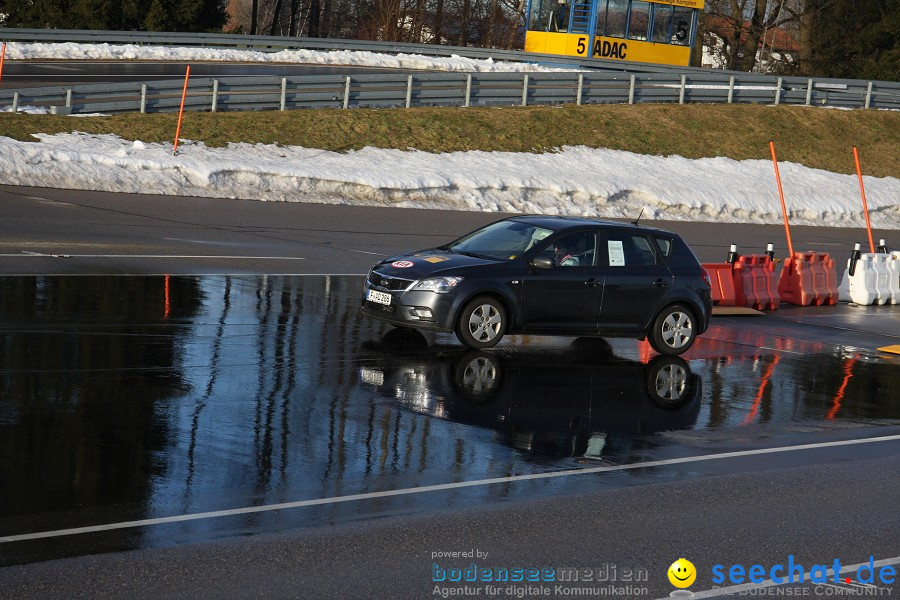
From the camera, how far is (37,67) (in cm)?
3734

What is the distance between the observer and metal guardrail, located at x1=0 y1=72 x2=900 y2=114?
2972 centimetres

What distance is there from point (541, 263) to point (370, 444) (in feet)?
15.5

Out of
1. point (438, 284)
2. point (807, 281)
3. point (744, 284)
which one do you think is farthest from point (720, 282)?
point (438, 284)

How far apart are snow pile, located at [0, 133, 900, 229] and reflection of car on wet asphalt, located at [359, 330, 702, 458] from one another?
13.5m

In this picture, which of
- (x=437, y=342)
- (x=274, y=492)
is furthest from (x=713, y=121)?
(x=274, y=492)

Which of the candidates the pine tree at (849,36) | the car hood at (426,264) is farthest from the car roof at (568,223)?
the pine tree at (849,36)

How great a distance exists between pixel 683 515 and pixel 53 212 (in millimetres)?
15934

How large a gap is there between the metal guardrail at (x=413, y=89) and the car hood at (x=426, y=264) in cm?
1814

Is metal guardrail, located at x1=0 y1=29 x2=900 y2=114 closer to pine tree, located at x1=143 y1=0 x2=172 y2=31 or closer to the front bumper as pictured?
pine tree, located at x1=143 y1=0 x2=172 y2=31

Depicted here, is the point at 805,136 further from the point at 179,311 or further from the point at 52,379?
the point at 52,379

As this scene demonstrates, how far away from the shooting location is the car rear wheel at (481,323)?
12844 mm

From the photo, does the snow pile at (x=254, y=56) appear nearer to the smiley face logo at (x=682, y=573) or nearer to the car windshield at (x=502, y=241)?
the car windshield at (x=502, y=241)

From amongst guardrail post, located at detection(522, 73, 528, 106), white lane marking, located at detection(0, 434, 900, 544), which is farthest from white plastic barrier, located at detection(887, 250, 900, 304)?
guardrail post, located at detection(522, 73, 528, 106)

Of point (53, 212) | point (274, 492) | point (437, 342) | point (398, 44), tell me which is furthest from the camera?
point (398, 44)
